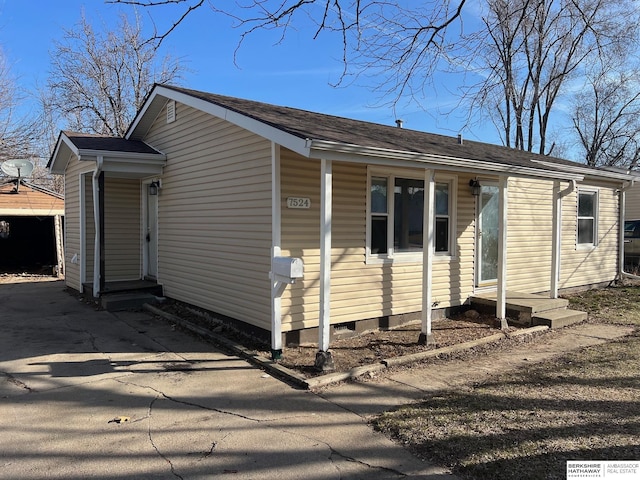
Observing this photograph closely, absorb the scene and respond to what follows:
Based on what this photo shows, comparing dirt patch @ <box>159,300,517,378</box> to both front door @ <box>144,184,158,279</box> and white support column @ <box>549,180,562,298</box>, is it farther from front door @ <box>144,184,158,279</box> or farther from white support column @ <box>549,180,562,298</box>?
front door @ <box>144,184,158,279</box>

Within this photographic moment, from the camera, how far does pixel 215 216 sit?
748 cm

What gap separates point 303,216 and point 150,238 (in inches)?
201

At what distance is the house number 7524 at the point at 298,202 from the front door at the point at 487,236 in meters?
3.85

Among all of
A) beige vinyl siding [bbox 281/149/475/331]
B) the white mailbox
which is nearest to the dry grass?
the white mailbox

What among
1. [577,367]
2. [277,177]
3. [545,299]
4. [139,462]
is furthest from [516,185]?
[139,462]

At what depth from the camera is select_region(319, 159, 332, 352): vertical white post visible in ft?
17.5

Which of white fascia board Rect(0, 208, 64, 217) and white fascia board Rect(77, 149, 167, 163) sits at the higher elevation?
white fascia board Rect(77, 149, 167, 163)

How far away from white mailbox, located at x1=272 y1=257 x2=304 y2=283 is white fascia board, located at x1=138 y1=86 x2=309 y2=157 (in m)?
1.23

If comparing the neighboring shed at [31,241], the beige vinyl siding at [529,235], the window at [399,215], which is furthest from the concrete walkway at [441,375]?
the neighboring shed at [31,241]

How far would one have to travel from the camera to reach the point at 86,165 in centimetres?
966

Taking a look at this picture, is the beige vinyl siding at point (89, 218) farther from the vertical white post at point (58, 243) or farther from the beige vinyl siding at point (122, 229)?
the vertical white post at point (58, 243)

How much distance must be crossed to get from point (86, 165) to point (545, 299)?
947 centimetres

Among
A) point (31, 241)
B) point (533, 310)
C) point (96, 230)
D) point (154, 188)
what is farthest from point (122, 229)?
point (31, 241)

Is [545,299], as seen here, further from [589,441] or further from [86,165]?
[86,165]
